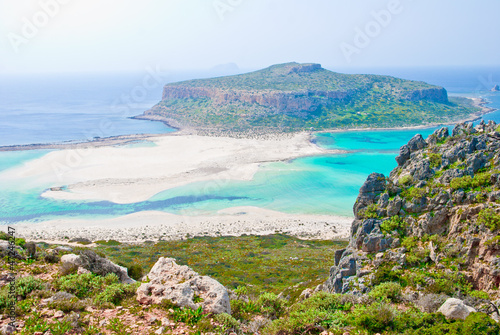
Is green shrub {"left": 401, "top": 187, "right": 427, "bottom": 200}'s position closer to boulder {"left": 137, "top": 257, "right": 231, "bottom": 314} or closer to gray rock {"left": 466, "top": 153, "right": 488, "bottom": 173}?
gray rock {"left": 466, "top": 153, "right": 488, "bottom": 173}

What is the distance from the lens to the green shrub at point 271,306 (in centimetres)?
1266

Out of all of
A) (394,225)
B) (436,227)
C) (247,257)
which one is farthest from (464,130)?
(247,257)

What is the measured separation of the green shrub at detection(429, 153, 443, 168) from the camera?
1936cm

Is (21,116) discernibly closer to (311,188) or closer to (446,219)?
(311,188)

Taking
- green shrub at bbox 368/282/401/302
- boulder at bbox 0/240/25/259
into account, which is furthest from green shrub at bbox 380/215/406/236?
boulder at bbox 0/240/25/259

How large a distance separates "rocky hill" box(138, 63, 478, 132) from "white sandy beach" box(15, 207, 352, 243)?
61266mm

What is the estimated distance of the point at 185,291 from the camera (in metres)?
11.5

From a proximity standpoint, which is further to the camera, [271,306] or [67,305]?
[271,306]

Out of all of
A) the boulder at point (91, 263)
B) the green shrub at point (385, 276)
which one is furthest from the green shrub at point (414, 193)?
the boulder at point (91, 263)

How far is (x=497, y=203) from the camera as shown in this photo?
1558 cm

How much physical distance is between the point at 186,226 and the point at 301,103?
275ft

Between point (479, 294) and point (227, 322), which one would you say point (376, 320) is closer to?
point (227, 322)

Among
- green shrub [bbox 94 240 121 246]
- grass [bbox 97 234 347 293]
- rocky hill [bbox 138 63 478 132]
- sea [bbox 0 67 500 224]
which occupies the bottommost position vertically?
grass [bbox 97 234 347 293]

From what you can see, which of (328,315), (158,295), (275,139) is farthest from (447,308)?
(275,139)
